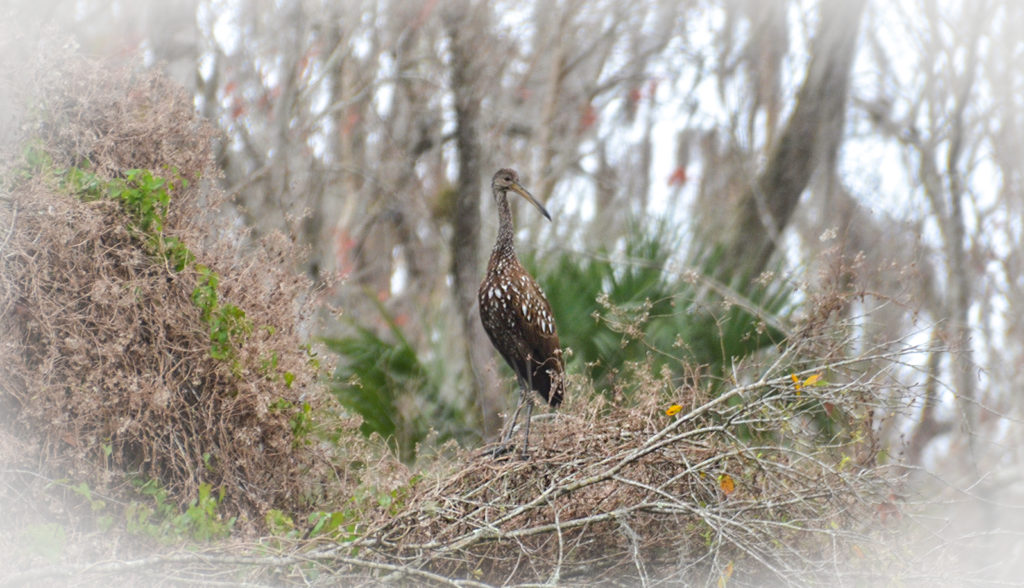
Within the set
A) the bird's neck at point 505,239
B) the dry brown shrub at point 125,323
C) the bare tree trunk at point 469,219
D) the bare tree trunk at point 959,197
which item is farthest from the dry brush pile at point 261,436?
the bare tree trunk at point 959,197

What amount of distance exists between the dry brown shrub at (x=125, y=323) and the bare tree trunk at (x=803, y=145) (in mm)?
2908

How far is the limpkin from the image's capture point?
14.9 feet

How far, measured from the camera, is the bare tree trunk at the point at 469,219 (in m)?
6.20

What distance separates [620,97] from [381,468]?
28.7 feet

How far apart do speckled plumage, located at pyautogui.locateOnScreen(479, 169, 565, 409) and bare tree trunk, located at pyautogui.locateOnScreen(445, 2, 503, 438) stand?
670mm

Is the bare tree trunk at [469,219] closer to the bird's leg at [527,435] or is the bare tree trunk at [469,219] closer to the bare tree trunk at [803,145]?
the bird's leg at [527,435]

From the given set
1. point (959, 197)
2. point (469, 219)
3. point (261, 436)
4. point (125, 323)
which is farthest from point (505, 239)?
point (959, 197)

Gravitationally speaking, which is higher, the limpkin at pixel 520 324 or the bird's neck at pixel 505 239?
the bird's neck at pixel 505 239

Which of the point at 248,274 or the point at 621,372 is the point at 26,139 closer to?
the point at 248,274

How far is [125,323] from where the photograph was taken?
3.58m

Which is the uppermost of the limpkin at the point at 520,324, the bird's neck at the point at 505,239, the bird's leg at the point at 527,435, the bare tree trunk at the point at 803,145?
the bare tree trunk at the point at 803,145

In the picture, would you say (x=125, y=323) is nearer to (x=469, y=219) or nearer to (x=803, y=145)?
(x=469, y=219)

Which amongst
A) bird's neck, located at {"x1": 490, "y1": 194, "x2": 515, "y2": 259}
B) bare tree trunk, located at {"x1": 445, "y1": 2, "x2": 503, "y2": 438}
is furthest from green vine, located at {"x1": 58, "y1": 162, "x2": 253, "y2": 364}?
bare tree trunk, located at {"x1": 445, "y1": 2, "x2": 503, "y2": 438}

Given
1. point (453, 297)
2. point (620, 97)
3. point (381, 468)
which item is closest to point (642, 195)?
point (620, 97)
